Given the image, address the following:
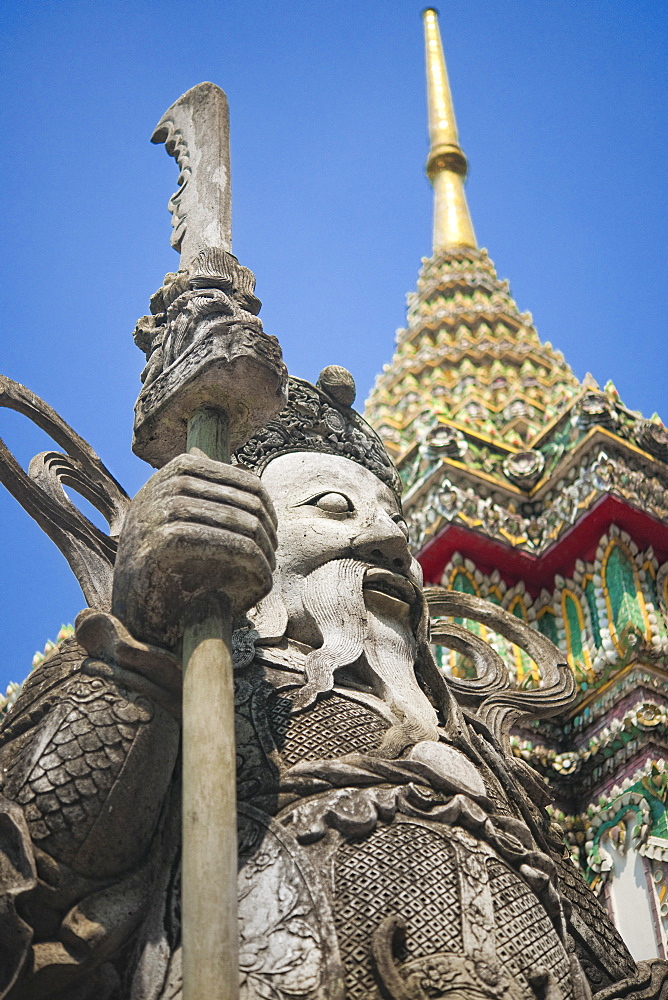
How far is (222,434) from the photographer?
403 cm

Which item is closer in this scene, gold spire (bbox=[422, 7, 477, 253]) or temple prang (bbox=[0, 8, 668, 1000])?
temple prang (bbox=[0, 8, 668, 1000])

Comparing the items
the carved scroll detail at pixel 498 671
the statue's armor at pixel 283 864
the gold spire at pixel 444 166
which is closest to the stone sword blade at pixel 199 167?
the statue's armor at pixel 283 864

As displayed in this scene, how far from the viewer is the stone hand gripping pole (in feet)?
10.1

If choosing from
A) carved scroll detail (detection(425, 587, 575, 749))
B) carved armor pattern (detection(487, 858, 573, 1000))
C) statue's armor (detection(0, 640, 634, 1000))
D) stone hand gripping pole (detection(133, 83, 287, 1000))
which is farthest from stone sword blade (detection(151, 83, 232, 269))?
carved armor pattern (detection(487, 858, 573, 1000))

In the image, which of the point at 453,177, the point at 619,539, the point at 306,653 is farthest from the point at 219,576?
the point at 453,177

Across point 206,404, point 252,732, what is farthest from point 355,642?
point 206,404

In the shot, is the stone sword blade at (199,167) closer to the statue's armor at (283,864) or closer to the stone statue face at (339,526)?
the stone statue face at (339,526)

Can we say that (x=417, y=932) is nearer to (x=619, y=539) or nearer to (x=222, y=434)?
(x=222, y=434)

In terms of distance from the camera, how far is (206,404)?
4.08 meters

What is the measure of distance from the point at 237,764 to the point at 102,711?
1.37 feet

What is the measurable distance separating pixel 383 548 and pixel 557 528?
971 cm

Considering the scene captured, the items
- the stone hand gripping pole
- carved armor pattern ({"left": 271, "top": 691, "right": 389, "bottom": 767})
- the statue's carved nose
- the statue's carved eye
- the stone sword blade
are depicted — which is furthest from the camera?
the statue's carved eye

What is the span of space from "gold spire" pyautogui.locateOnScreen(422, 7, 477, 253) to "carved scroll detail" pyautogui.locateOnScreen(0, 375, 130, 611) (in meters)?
15.6

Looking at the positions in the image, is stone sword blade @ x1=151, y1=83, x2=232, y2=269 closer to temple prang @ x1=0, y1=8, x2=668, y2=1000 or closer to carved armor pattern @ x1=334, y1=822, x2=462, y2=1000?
temple prang @ x1=0, y1=8, x2=668, y2=1000
